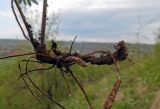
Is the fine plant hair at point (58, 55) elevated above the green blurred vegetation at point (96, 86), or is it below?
above

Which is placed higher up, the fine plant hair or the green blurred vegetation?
the fine plant hair

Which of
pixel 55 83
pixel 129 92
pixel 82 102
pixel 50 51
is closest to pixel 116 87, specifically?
pixel 50 51

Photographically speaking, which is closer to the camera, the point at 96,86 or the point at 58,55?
the point at 58,55

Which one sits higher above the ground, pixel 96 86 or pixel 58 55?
pixel 58 55

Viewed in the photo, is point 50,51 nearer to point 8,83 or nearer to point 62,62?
point 62,62

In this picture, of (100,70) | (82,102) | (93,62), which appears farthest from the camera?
(100,70)

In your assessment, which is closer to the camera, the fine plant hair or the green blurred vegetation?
the fine plant hair

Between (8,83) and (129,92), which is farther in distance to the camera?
(8,83)

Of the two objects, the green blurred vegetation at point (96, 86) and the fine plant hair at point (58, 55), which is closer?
the fine plant hair at point (58, 55)
